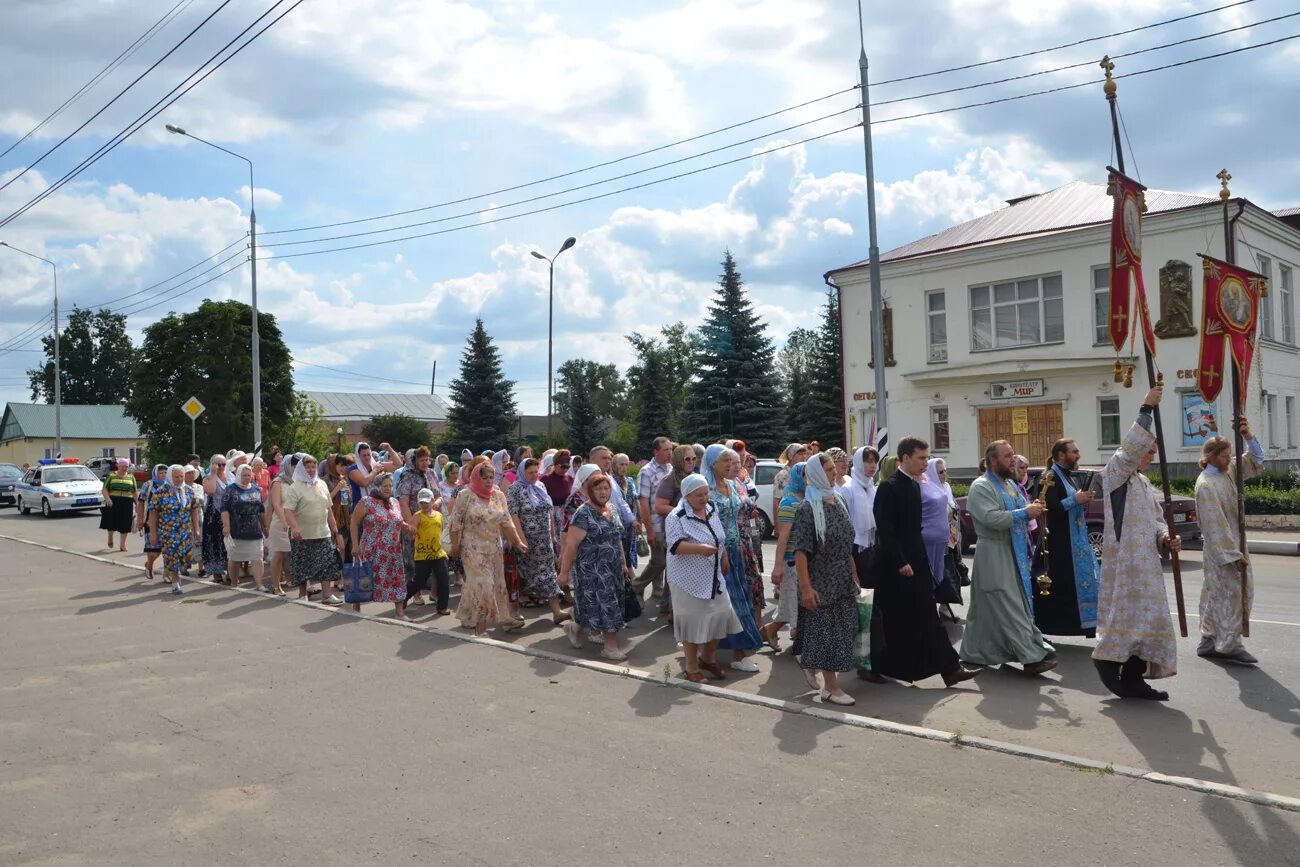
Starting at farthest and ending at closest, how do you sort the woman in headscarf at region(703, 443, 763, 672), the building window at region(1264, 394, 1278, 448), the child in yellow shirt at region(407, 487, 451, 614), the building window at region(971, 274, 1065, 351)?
the building window at region(971, 274, 1065, 351), the building window at region(1264, 394, 1278, 448), the child in yellow shirt at region(407, 487, 451, 614), the woman in headscarf at region(703, 443, 763, 672)

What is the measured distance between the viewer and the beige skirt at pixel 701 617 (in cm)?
830

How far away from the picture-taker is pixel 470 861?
4.72 meters

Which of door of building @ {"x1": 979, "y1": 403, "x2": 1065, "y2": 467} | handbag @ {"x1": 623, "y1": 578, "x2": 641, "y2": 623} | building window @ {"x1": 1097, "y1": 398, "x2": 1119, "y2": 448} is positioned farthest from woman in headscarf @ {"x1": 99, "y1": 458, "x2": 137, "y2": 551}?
building window @ {"x1": 1097, "y1": 398, "x2": 1119, "y2": 448}

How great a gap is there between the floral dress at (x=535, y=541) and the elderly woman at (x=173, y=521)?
5.49 m

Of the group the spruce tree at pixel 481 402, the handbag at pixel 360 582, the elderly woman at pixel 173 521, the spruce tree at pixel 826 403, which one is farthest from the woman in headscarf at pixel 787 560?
the spruce tree at pixel 481 402

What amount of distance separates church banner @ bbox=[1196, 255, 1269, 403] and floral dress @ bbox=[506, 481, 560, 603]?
645cm

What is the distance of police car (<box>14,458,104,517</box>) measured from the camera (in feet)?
112

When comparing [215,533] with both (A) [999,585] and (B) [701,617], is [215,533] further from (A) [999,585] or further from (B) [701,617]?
(A) [999,585]

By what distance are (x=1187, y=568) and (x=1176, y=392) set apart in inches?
620

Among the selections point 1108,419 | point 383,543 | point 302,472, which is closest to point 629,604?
point 383,543

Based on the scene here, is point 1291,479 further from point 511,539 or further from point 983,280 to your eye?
point 511,539

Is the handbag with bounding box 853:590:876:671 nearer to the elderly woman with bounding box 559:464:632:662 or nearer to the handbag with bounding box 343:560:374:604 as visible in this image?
the elderly woman with bounding box 559:464:632:662

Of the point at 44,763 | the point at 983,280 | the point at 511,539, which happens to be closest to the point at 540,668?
the point at 511,539

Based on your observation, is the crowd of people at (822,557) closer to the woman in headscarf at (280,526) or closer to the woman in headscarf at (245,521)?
the woman in headscarf at (280,526)
